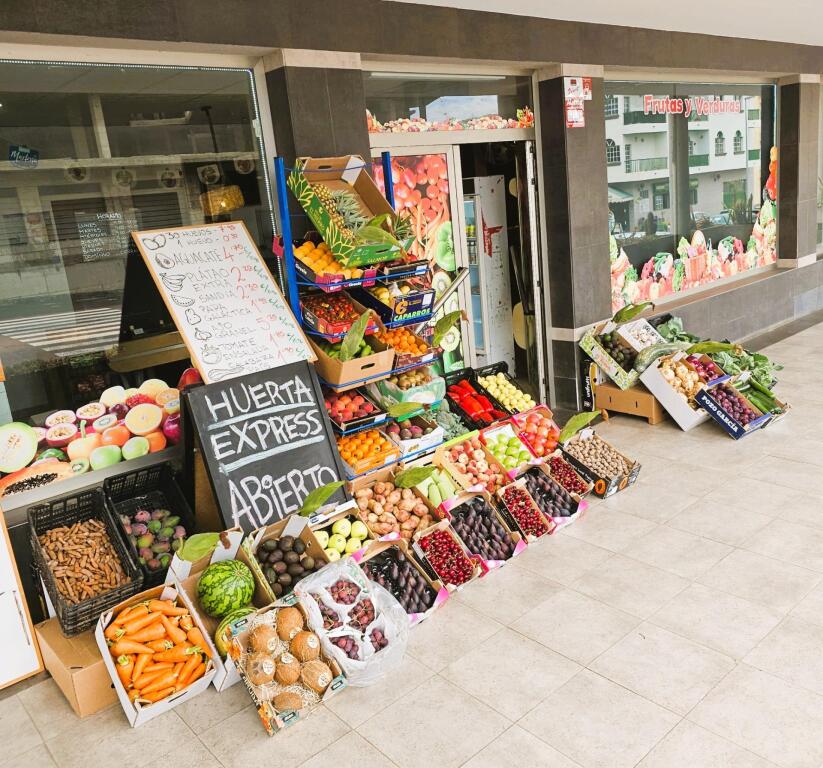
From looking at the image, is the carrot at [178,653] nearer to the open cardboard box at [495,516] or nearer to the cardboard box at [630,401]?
the open cardboard box at [495,516]

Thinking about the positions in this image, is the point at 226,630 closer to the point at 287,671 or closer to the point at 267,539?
the point at 287,671

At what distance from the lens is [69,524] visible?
407cm

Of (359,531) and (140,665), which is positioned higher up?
(359,531)

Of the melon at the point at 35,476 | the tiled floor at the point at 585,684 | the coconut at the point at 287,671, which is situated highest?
the melon at the point at 35,476

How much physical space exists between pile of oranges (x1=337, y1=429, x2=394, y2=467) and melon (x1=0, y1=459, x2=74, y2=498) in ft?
5.14

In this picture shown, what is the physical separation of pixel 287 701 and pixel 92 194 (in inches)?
114

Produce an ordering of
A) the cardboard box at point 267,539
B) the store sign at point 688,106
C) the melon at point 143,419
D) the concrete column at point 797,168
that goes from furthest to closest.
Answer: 1. the concrete column at point 797,168
2. the store sign at point 688,106
3. the melon at point 143,419
4. the cardboard box at point 267,539

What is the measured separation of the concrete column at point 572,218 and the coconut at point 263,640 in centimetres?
423

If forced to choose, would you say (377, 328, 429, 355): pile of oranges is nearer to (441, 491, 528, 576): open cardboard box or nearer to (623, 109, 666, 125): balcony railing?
(441, 491, 528, 576): open cardboard box

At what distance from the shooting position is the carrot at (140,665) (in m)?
3.38

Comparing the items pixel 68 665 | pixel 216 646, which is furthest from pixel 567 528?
pixel 68 665

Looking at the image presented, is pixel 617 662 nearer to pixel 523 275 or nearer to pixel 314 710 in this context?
pixel 314 710

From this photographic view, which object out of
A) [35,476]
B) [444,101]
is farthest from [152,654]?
[444,101]

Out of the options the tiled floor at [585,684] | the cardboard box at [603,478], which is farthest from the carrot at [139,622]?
the cardboard box at [603,478]
